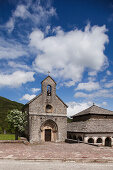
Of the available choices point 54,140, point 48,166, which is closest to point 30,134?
point 54,140

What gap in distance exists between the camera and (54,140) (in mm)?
30797

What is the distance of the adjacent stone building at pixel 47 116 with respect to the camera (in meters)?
29.2

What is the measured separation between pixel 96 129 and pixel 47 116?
30.2 ft

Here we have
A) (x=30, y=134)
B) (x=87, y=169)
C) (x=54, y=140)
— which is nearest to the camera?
(x=87, y=169)

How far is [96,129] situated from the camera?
98.0 ft

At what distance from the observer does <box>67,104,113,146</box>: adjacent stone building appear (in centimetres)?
2909

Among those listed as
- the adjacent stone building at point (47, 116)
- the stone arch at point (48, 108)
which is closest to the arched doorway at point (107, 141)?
the adjacent stone building at point (47, 116)

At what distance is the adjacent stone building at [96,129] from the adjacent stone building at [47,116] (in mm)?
3153

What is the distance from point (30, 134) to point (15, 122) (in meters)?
3.36

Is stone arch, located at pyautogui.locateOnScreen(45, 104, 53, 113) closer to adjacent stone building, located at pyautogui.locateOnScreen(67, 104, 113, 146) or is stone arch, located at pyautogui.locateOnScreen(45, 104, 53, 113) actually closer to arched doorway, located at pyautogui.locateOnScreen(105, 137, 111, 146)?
adjacent stone building, located at pyautogui.locateOnScreen(67, 104, 113, 146)

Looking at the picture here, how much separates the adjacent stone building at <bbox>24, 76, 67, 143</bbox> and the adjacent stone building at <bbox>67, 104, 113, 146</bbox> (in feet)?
10.3

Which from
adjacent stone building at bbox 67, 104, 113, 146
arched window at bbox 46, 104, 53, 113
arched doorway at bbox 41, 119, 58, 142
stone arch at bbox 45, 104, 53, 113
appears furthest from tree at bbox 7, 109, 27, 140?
adjacent stone building at bbox 67, 104, 113, 146

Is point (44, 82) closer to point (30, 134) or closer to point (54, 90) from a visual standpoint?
point (54, 90)

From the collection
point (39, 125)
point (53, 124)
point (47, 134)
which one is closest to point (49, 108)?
point (53, 124)
